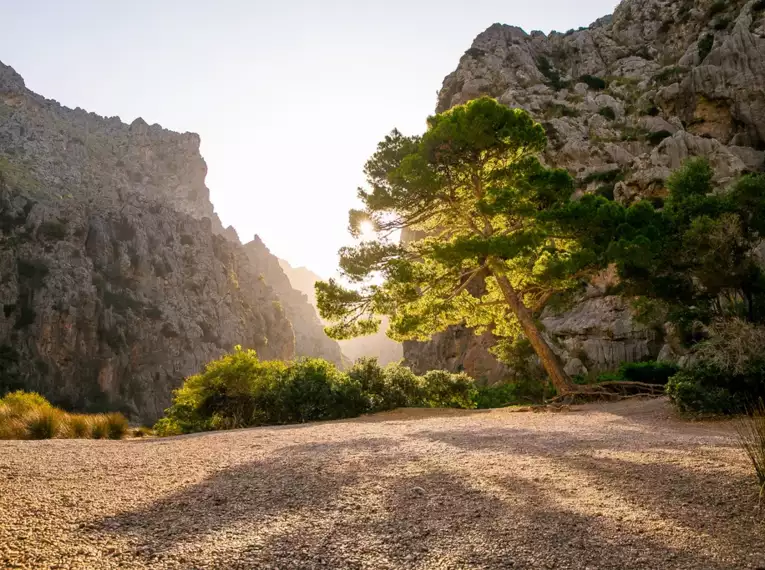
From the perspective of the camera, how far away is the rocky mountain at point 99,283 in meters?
50.7

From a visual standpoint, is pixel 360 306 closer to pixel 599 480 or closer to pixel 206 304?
pixel 599 480

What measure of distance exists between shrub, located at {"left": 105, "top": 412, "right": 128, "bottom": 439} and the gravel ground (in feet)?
18.8

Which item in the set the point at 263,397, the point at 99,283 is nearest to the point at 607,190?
the point at 263,397

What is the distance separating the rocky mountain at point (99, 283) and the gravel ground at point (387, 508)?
52.8 m

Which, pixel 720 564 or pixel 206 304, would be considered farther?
pixel 206 304

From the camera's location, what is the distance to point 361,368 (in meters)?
15.1

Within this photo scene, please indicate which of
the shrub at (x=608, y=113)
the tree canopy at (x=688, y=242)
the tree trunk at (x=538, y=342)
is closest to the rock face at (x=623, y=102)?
the shrub at (x=608, y=113)

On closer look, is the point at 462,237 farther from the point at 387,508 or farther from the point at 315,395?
the point at 387,508

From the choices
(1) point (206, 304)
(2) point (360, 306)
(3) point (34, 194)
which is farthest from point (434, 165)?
(3) point (34, 194)

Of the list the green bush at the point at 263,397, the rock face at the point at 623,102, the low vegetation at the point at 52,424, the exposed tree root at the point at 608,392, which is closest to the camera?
the low vegetation at the point at 52,424

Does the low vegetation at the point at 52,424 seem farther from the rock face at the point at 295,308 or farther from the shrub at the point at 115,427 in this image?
the rock face at the point at 295,308

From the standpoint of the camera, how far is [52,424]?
9.39 metres

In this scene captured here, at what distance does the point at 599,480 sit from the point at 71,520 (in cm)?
400

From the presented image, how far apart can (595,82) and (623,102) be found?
5.48 m
